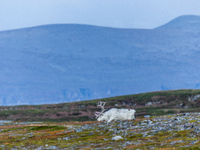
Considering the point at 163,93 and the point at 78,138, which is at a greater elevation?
the point at 163,93

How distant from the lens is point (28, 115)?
143 m

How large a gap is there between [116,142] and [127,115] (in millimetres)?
25247

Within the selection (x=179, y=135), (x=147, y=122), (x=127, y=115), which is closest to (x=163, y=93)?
(x=127, y=115)

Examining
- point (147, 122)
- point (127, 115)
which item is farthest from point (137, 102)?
point (147, 122)

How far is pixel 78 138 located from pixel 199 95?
113 meters

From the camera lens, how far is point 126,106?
6166 inches

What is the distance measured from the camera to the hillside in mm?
135625

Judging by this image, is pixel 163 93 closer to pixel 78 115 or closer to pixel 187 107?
pixel 187 107

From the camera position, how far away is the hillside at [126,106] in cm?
13562

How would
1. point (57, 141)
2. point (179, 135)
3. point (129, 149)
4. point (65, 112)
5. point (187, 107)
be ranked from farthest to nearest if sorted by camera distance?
point (65, 112), point (187, 107), point (57, 141), point (179, 135), point (129, 149)

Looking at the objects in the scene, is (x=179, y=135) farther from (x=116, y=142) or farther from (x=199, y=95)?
(x=199, y=95)

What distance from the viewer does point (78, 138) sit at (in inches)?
1543

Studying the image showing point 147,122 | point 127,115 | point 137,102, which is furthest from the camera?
point 137,102

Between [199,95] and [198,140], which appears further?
[199,95]
